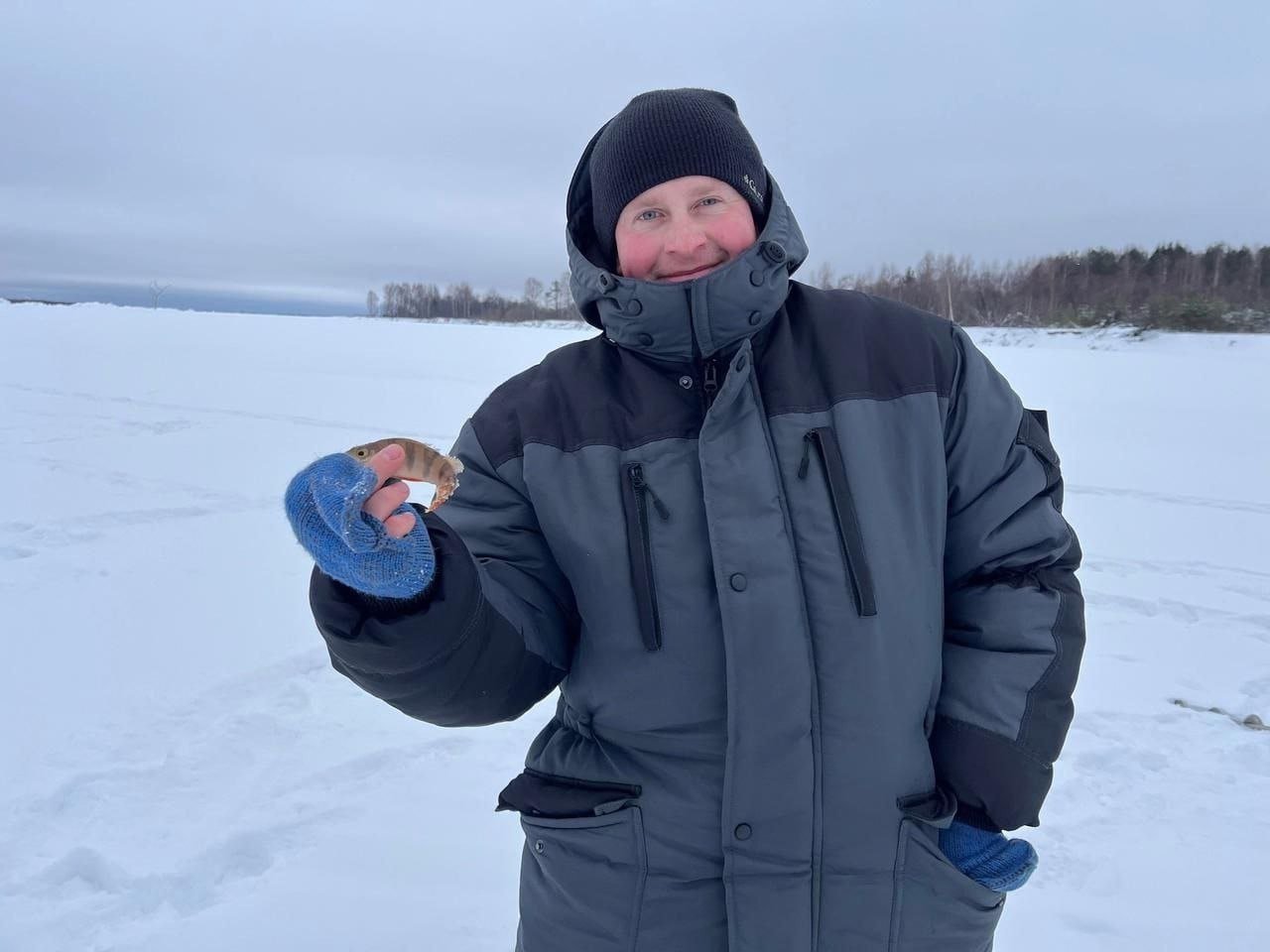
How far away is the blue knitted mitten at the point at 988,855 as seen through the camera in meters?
1.48

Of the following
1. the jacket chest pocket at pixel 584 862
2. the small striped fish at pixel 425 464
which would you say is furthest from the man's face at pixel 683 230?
the jacket chest pocket at pixel 584 862

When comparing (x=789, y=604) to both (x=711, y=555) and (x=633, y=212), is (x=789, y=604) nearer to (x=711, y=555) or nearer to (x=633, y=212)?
(x=711, y=555)

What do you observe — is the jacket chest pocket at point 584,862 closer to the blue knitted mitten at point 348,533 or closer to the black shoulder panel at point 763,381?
the blue knitted mitten at point 348,533

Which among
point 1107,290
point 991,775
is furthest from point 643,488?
point 1107,290

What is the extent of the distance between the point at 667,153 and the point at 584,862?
56.5 inches

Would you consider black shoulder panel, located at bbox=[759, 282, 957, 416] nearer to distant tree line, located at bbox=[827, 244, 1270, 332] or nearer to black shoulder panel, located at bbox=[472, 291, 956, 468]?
black shoulder panel, located at bbox=[472, 291, 956, 468]

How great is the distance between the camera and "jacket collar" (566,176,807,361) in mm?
1547

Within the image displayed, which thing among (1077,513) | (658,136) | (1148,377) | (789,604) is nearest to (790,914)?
(789,604)

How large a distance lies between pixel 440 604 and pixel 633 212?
93 centimetres

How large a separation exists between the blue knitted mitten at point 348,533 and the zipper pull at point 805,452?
2.26 ft

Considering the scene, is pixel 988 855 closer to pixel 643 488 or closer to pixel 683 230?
pixel 643 488

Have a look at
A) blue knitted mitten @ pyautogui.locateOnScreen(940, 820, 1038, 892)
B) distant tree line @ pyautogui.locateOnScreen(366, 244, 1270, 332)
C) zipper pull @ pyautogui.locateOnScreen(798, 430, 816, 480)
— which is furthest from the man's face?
distant tree line @ pyautogui.locateOnScreen(366, 244, 1270, 332)

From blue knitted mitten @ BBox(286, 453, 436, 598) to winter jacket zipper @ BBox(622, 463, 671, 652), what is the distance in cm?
39

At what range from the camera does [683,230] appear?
1.67m
